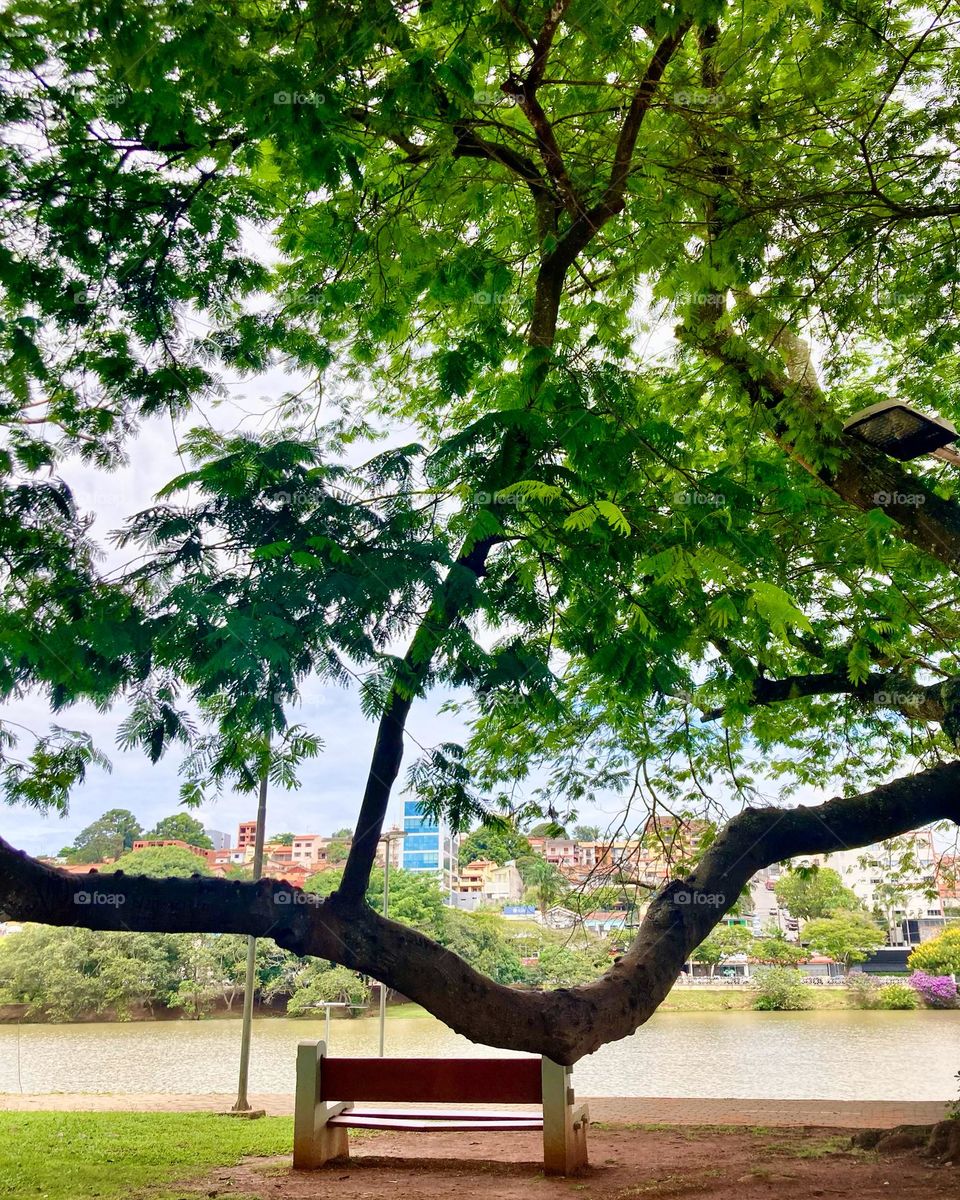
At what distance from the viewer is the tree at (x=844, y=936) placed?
20.3 metres

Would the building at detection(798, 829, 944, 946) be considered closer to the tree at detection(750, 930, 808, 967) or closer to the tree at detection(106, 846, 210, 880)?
the tree at detection(750, 930, 808, 967)

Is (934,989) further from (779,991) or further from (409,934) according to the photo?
(409,934)

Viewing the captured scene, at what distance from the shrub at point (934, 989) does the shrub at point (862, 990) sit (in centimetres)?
115

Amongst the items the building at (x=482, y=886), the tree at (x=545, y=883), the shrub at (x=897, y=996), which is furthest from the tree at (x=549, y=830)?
the shrub at (x=897, y=996)

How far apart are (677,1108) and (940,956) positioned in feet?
44.6

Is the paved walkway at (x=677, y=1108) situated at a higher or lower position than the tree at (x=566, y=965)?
lower

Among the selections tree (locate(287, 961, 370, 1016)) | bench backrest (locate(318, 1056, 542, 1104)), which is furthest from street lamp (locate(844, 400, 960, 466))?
tree (locate(287, 961, 370, 1016))

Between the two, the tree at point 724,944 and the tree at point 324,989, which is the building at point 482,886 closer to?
the tree at point 324,989

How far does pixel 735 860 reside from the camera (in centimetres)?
504

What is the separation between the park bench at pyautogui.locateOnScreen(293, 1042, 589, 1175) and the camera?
5.59 m

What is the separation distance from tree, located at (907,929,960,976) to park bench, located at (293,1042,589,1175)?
699 inches

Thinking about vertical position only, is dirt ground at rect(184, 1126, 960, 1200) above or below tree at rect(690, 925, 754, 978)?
below

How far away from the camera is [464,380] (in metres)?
4.27

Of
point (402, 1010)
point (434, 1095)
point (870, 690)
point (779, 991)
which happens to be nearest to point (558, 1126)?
point (434, 1095)
